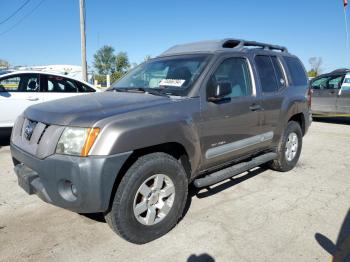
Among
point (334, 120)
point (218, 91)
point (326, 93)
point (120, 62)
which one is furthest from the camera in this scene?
point (120, 62)

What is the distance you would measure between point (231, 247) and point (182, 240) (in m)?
0.47

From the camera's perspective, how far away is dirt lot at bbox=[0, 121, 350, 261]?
2.98 metres

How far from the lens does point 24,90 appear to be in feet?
24.3

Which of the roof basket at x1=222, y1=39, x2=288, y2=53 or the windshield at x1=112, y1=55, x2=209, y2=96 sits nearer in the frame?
the windshield at x1=112, y1=55, x2=209, y2=96

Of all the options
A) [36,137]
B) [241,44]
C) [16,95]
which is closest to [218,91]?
[241,44]

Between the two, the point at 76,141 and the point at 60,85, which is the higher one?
the point at 76,141

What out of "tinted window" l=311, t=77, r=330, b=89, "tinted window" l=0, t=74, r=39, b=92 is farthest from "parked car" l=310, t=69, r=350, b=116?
"tinted window" l=0, t=74, r=39, b=92

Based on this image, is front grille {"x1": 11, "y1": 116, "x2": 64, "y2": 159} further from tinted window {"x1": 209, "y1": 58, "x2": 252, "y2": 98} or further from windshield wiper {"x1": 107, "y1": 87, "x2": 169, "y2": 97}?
tinted window {"x1": 209, "y1": 58, "x2": 252, "y2": 98}

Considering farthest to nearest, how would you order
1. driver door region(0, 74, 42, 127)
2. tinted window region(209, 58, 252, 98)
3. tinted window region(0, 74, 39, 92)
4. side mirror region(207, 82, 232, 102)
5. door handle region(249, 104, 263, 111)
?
tinted window region(0, 74, 39, 92) < driver door region(0, 74, 42, 127) < door handle region(249, 104, 263, 111) < tinted window region(209, 58, 252, 98) < side mirror region(207, 82, 232, 102)

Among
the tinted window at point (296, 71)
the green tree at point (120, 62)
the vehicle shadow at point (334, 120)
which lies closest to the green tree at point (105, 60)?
the green tree at point (120, 62)

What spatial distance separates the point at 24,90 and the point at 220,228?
19.1 ft

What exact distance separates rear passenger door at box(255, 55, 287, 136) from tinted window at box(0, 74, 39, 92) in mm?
5180

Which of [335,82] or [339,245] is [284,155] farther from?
[335,82]

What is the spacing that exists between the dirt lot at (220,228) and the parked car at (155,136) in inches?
11.1
